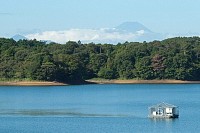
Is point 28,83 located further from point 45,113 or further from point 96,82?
point 45,113

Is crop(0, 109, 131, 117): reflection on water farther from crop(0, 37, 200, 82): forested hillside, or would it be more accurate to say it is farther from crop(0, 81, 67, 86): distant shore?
crop(0, 81, 67, 86): distant shore

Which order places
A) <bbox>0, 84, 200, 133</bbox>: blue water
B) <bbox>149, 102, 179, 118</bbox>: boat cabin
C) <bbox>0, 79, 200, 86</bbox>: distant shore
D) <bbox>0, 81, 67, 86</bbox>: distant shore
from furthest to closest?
<bbox>0, 79, 200, 86</bbox>: distant shore → <bbox>0, 81, 67, 86</bbox>: distant shore → <bbox>149, 102, 179, 118</bbox>: boat cabin → <bbox>0, 84, 200, 133</bbox>: blue water

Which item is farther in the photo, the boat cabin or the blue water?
the boat cabin

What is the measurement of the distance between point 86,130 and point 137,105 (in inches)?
1175

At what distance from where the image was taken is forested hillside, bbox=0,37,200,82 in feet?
530

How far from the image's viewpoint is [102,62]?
6964 inches

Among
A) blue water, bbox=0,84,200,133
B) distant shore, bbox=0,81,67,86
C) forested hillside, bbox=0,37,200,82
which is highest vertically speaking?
forested hillside, bbox=0,37,200,82

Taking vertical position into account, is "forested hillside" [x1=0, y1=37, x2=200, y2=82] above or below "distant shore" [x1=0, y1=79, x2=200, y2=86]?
above

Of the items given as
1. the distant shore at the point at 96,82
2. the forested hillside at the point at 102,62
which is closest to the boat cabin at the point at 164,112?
the forested hillside at the point at 102,62

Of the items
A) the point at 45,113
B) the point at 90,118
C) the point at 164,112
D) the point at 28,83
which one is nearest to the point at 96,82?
the point at 28,83

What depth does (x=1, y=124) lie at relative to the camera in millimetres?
72000

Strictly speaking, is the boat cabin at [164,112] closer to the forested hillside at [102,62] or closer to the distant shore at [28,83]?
the forested hillside at [102,62]

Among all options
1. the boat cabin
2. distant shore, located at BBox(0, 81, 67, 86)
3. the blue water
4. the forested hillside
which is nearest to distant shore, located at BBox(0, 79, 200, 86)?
distant shore, located at BBox(0, 81, 67, 86)

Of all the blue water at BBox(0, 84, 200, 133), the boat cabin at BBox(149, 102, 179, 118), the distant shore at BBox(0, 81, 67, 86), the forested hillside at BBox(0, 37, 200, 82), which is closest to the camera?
the blue water at BBox(0, 84, 200, 133)
